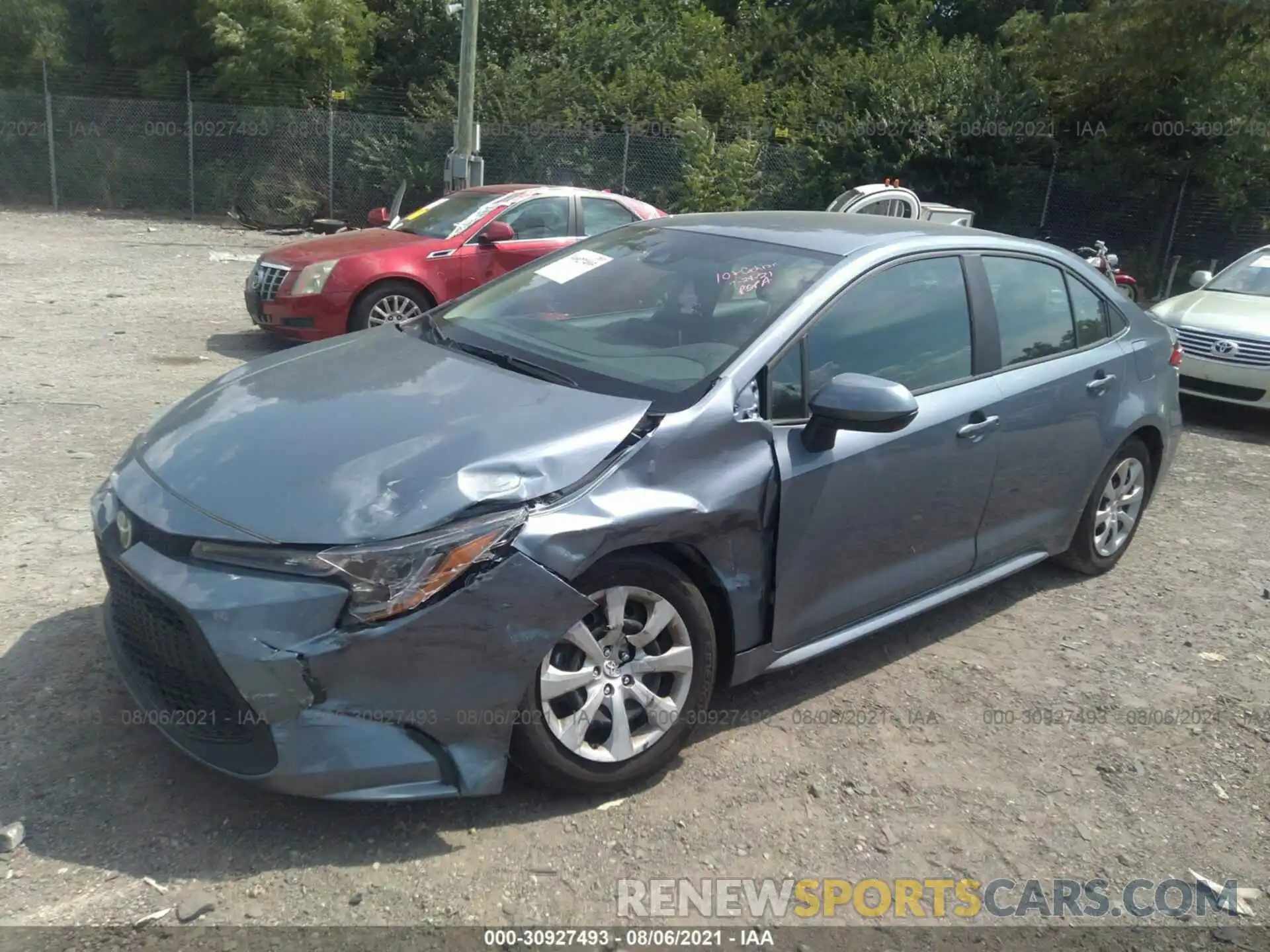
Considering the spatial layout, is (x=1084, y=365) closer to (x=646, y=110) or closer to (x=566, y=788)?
(x=566, y=788)

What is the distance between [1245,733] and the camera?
402 centimetres

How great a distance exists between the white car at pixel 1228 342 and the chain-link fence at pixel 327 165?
10090mm

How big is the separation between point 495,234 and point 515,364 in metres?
5.89

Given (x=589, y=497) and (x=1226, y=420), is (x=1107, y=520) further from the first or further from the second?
(x=1226, y=420)

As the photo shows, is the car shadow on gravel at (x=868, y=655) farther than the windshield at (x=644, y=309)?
Yes

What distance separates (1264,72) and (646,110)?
1063 cm

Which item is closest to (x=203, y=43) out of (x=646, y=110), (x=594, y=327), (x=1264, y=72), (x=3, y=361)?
(x=646, y=110)

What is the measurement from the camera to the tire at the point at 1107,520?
507 cm

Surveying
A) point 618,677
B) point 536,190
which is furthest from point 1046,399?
point 536,190

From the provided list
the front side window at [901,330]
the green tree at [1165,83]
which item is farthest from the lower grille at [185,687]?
the green tree at [1165,83]

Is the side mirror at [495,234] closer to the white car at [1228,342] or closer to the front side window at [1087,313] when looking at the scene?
the white car at [1228,342]

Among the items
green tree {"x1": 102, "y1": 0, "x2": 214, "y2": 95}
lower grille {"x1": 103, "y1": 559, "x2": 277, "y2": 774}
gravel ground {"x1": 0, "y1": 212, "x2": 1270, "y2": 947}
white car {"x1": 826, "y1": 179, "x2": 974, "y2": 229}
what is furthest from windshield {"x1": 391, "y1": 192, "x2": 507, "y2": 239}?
green tree {"x1": 102, "y1": 0, "x2": 214, "y2": 95}

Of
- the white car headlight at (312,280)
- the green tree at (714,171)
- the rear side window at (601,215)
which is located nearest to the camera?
the white car headlight at (312,280)

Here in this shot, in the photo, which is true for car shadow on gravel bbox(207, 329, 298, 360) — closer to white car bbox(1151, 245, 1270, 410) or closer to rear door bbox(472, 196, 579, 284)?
rear door bbox(472, 196, 579, 284)
